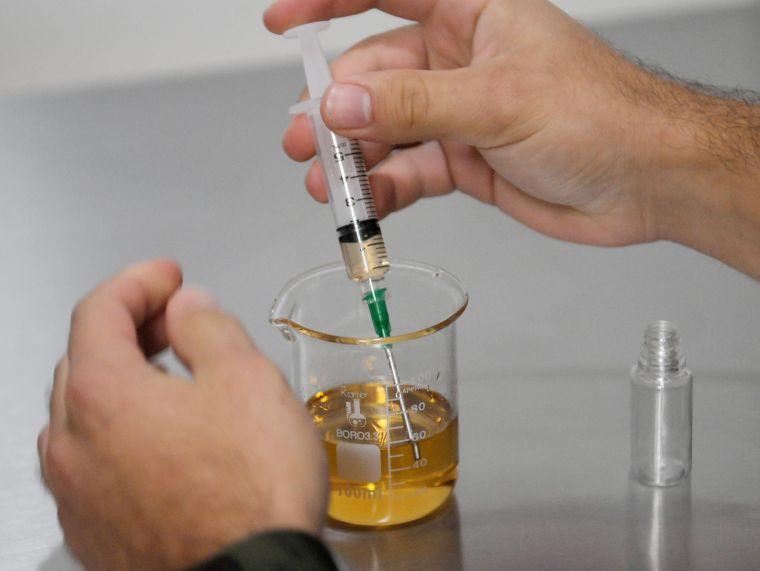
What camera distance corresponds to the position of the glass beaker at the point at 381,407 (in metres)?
1.18

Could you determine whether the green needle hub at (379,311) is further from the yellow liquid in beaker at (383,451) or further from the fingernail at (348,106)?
the fingernail at (348,106)

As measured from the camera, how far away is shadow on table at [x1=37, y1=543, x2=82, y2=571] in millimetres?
1250

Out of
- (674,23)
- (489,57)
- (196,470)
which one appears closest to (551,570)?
(196,470)

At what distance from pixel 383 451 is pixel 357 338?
12cm

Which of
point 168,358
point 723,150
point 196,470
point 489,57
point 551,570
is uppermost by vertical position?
point 489,57

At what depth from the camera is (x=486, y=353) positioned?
1.61 m

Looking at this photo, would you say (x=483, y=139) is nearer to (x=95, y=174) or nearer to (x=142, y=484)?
(x=142, y=484)

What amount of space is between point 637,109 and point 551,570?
600 mm

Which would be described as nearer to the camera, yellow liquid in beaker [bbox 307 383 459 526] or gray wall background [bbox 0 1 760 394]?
yellow liquid in beaker [bbox 307 383 459 526]

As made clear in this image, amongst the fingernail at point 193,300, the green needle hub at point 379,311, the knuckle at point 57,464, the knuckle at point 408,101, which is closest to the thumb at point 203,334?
the fingernail at point 193,300

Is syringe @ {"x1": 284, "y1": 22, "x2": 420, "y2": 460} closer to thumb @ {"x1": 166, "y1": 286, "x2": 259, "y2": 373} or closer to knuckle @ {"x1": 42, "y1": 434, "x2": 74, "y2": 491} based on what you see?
thumb @ {"x1": 166, "y1": 286, "x2": 259, "y2": 373}

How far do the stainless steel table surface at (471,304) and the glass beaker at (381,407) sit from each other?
0.17 feet

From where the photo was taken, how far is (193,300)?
3.53ft

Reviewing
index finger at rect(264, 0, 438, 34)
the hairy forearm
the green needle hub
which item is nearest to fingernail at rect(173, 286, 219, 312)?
the green needle hub
